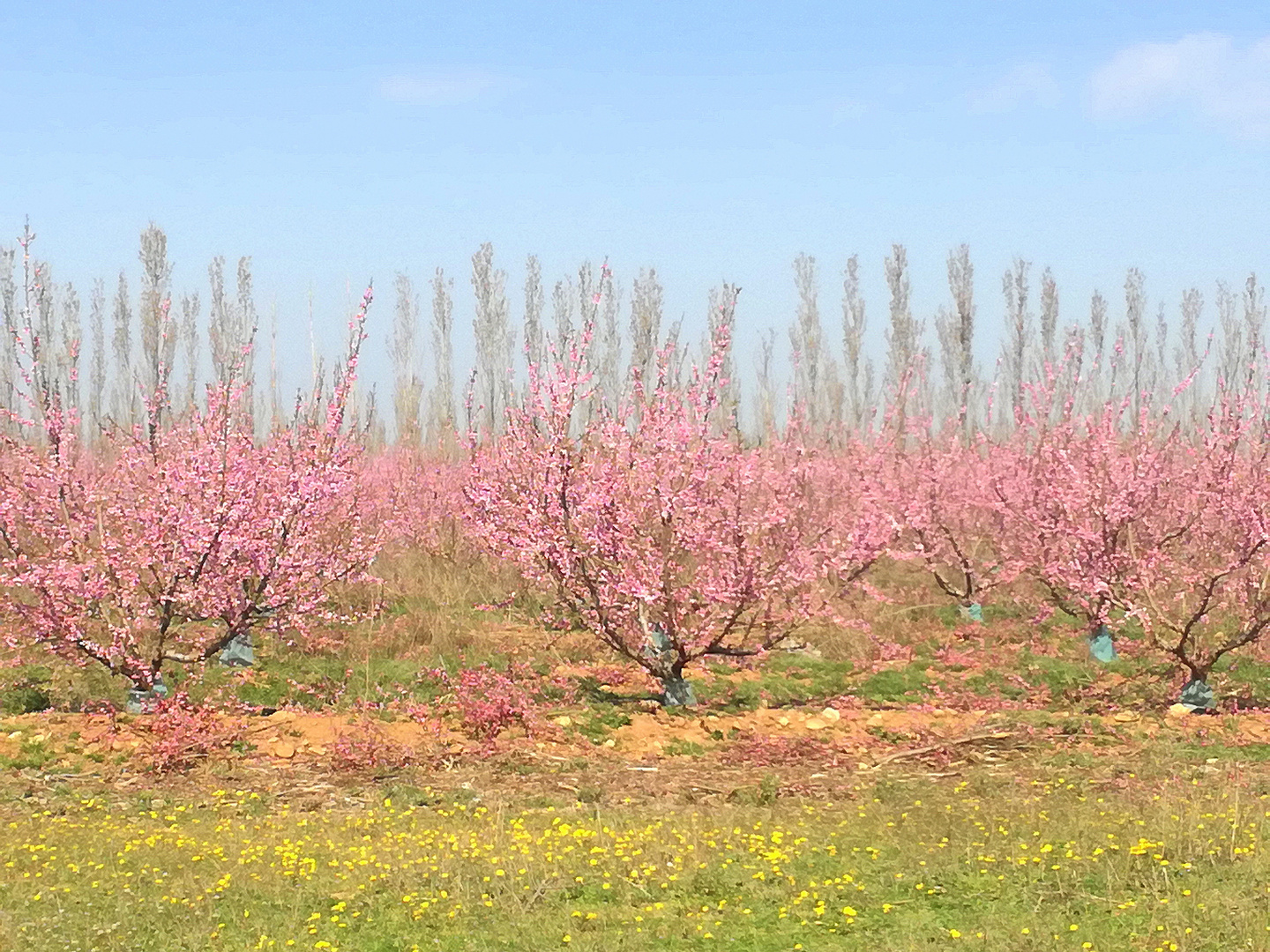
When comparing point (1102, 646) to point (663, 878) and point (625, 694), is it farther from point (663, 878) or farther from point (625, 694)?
point (663, 878)

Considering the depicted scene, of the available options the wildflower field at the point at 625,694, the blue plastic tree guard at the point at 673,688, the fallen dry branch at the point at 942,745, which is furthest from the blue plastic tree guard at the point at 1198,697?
the blue plastic tree guard at the point at 673,688

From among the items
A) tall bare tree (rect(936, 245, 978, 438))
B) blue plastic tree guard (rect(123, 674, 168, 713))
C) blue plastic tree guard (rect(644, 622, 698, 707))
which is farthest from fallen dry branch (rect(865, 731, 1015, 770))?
tall bare tree (rect(936, 245, 978, 438))

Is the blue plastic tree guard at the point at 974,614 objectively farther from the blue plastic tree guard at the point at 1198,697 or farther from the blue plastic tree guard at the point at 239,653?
the blue plastic tree guard at the point at 239,653

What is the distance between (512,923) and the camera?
6988 millimetres

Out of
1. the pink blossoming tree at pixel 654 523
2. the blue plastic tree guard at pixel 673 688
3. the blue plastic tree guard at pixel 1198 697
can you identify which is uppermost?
the pink blossoming tree at pixel 654 523

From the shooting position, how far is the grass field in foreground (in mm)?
6770

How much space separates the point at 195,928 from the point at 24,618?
25.3 ft

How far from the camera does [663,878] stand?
771cm

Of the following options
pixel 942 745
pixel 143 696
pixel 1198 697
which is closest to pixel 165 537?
pixel 143 696

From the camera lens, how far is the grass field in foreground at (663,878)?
6770 millimetres

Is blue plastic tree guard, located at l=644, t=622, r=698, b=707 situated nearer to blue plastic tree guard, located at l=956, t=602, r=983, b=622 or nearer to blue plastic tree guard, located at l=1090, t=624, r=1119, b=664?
blue plastic tree guard, located at l=1090, t=624, r=1119, b=664

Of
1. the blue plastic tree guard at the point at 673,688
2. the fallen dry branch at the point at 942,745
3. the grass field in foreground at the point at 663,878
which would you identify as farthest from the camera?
the blue plastic tree guard at the point at 673,688

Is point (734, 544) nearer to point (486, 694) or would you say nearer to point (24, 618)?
point (486, 694)

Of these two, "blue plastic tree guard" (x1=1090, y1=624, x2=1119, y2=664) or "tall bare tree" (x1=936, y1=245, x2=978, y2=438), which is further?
"tall bare tree" (x1=936, y1=245, x2=978, y2=438)
